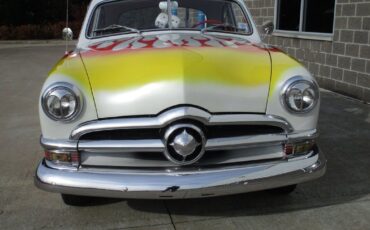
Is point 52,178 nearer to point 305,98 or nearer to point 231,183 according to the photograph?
point 231,183

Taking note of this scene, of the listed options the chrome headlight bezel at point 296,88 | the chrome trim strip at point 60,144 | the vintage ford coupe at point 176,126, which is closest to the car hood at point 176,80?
the vintage ford coupe at point 176,126

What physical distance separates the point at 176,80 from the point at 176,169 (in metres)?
0.50

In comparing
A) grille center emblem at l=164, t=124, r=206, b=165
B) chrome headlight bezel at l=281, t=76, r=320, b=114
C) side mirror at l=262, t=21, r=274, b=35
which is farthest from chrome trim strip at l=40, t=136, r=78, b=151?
side mirror at l=262, t=21, r=274, b=35

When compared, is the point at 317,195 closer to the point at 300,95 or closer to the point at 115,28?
the point at 300,95

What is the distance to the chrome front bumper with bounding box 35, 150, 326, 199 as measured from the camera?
250 cm

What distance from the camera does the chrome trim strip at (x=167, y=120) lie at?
2480 millimetres

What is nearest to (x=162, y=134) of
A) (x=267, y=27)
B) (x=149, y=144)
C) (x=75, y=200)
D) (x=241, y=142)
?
(x=149, y=144)

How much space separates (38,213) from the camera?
10.2 ft

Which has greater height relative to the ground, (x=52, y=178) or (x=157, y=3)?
(x=157, y=3)

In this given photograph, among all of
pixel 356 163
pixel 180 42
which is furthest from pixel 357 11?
pixel 180 42

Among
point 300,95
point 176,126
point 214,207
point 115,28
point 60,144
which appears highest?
point 115,28

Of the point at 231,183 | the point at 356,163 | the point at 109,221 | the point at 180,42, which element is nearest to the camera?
the point at 231,183

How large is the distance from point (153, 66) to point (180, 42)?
1.97 ft

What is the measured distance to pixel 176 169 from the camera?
2.58 m
